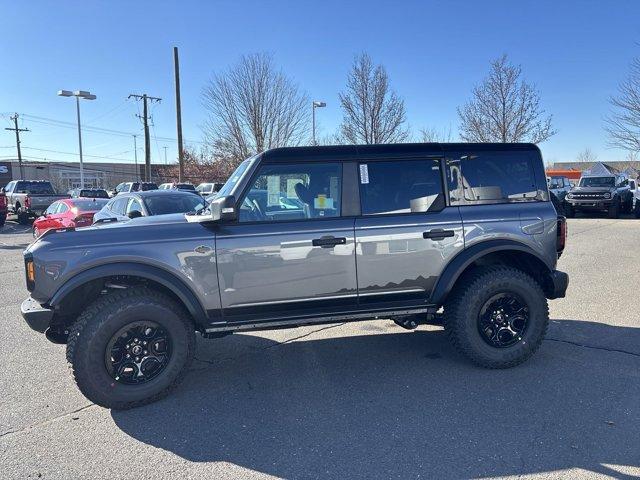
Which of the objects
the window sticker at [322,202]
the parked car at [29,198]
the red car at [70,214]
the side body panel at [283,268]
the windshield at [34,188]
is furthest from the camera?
the windshield at [34,188]

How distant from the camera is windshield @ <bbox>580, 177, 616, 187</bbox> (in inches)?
813

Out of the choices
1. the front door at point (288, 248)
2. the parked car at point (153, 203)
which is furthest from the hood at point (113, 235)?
the parked car at point (153, 203)

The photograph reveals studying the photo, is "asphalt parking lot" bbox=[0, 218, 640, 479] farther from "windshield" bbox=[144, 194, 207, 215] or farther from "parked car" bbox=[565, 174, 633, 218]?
"parked car" bbox=[565, 174, 633, 218]

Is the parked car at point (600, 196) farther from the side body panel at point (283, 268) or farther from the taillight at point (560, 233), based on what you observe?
the side body panel at point (283, 268)

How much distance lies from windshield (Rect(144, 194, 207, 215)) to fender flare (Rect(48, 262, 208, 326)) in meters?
5.27

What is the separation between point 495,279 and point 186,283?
8.80 feet

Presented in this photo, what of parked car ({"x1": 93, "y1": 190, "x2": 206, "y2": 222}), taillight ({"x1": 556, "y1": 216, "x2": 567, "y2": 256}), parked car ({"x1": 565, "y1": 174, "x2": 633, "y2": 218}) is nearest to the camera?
taillight ({"x1": 556, "y1": 216, "x2": 567, "y2": 256})

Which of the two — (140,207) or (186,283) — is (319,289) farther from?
(140,207)

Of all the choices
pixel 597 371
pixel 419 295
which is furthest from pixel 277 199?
pixel 597 371

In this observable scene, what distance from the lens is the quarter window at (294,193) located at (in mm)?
4000

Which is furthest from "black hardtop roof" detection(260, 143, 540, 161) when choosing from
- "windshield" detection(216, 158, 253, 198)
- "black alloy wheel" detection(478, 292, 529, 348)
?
"black alloy wheel" detection(478, 292, 529, 348)

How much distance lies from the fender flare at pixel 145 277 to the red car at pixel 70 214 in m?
8.35

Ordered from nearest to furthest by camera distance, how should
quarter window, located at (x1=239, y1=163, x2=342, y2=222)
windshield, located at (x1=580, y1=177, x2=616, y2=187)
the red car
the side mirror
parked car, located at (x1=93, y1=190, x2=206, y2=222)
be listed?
the side mirror → quarter window, located at (x1=239, y1=163, x2=342, y2=222) → parked car, located at (x1=93, y1=190, x2=206, y2=222) → the red car → windshield, located at (x1=580, y1=177, x2=616, y2=187)

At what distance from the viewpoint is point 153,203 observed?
916 centimetres
